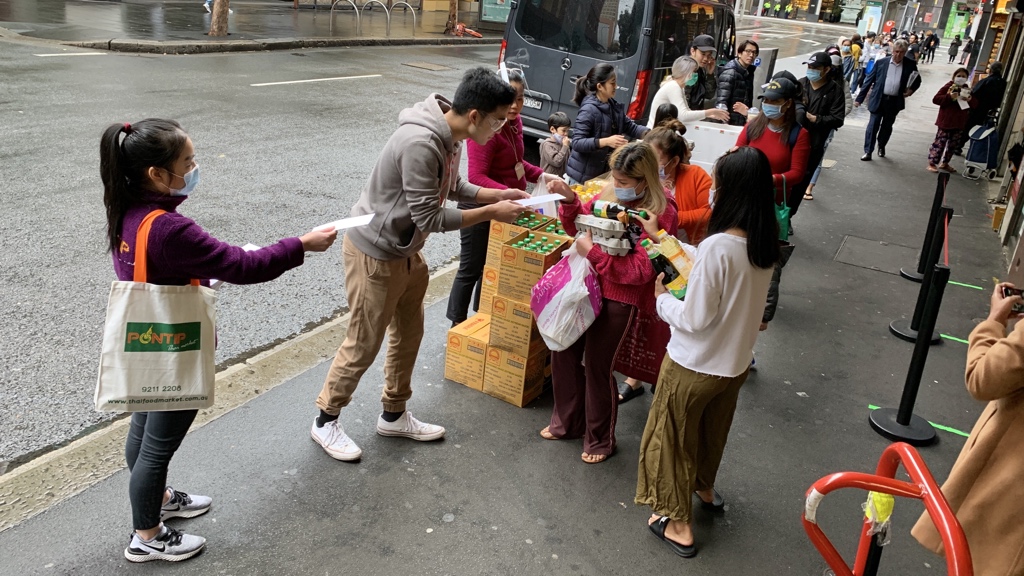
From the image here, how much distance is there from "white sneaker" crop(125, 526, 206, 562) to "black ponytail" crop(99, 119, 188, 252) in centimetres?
118

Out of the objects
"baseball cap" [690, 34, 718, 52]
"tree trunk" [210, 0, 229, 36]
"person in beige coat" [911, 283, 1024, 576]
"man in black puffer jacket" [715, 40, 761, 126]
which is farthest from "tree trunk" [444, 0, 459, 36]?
"person in beige coat" [911, 283, 1024, 576]

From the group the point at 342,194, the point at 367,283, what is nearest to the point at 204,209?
the point at 342,194

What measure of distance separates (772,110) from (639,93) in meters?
3.87

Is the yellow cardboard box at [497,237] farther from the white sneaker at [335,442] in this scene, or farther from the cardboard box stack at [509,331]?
the white sneaker at [335,442]

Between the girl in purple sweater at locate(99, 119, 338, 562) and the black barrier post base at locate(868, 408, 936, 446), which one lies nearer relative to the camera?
the girl in purple sweater at locate(99, 119, 338, 562)

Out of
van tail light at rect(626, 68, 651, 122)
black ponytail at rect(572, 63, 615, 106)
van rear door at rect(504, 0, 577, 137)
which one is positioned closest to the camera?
black ponytail at rect(572, 63, 615, 106)

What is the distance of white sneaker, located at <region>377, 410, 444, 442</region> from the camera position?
12.9 ft

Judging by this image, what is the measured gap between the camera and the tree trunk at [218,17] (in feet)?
56.2

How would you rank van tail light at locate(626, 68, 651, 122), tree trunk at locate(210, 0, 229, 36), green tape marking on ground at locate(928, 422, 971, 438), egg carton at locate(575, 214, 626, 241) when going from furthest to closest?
tree trunk at locate(210, 0, 229, 36)
van tail light at locate(626, 68, 651, 122)
green tape marking on ground at locate(928, 422, 971, 438)
egg carton at locate(575, 214, 626, 241)

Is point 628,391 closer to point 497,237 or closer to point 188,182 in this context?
point 497,237

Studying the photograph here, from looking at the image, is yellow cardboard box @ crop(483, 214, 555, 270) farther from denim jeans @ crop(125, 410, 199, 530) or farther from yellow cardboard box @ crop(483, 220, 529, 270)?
denim jeans @ crop(125, 410, 199, 530)

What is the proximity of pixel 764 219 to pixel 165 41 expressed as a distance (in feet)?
52.2

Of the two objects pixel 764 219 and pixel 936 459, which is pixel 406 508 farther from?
pixel 936 459

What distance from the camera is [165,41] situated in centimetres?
1561
